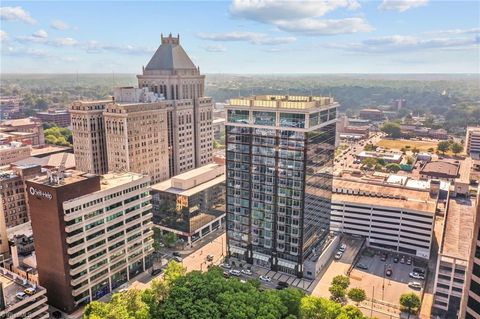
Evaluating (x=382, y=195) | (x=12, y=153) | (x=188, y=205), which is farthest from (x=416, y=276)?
(x=12, y=153)

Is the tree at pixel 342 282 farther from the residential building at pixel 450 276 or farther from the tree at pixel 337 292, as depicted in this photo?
the residential building at pixel 450 276

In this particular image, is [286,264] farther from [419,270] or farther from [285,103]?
[285,103]

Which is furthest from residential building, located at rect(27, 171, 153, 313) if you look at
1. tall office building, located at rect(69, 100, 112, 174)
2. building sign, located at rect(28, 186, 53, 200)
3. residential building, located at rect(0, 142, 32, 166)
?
residential building, located at rect(0, 142, 32, 166)

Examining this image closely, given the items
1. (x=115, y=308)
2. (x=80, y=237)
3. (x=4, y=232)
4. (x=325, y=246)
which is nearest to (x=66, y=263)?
(x=80, y=237)

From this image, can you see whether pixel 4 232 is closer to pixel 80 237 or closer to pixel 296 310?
pixel 80 237

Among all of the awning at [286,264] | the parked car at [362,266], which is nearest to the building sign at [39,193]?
the awning at [286,264]

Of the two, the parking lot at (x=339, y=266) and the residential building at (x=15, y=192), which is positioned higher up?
the residential building at (x=15, y=192)

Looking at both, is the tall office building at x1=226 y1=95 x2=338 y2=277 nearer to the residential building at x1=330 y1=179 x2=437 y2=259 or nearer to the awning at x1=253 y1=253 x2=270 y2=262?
the awning at x1=253 y1=253 x2=270 y2=262
